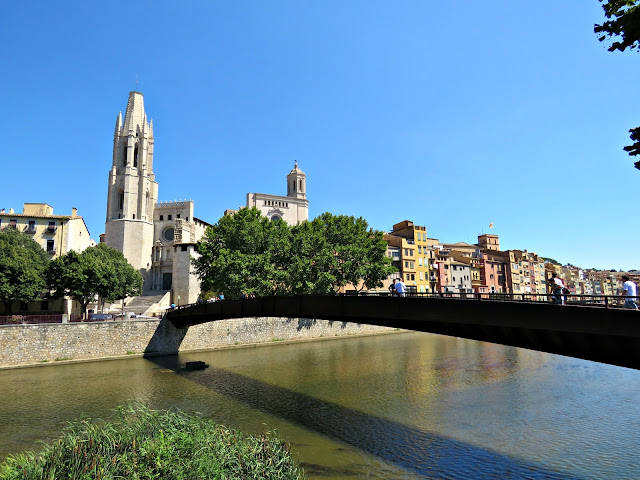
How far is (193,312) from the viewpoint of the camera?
3734 cm

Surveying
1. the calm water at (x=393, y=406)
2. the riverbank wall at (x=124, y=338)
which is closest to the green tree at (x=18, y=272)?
the riverbank wall at (x=124, y=338)

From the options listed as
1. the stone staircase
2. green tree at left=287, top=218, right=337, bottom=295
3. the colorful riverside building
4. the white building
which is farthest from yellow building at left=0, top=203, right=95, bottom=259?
the colorful riverside building

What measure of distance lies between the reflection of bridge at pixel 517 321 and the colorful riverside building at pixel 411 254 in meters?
54.6

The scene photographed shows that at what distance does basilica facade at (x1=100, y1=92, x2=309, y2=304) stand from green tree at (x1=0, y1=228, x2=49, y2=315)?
2561cm

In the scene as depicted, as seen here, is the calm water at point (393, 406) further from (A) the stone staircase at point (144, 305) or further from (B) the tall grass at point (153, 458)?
(A) the stone staircase at point (144, 305)

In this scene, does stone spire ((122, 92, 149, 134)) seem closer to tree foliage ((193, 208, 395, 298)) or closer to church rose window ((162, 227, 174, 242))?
church rose window ((162, 227, 174, 242))

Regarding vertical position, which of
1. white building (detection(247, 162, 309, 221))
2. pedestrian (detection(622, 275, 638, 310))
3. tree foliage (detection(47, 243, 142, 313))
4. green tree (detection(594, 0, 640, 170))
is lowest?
pedestrian (detection(622, 275, 638, 310))

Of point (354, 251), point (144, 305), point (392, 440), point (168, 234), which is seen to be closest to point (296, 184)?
point (168, 234)

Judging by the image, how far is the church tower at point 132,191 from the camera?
3049 inches

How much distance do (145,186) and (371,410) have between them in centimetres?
7347

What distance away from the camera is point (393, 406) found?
841 inches

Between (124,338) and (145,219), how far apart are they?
45.4 m

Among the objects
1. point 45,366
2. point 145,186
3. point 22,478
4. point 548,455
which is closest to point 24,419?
point 22,478

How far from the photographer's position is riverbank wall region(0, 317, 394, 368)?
114 ft
